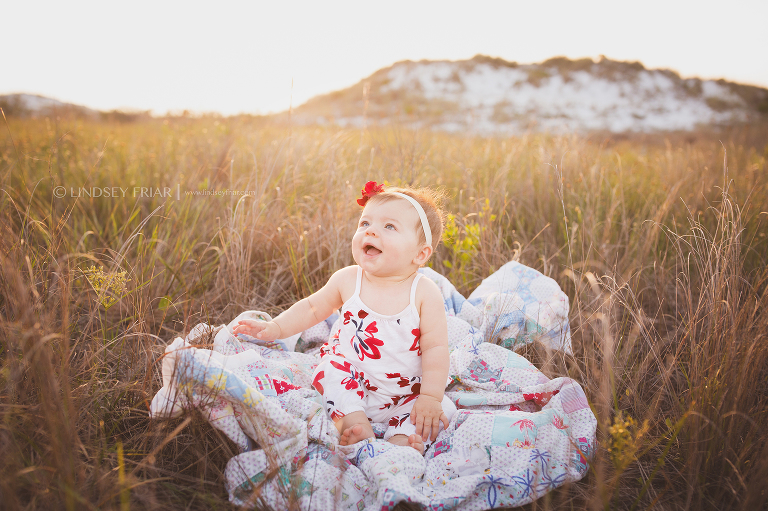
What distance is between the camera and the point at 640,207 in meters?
3.31

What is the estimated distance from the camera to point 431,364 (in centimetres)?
157

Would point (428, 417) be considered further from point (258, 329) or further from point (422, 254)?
point (258, 329)

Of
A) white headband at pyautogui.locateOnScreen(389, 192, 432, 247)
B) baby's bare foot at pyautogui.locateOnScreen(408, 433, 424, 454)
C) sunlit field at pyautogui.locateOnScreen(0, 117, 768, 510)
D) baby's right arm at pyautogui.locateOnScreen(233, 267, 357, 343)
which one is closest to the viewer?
sunlit field at pyautogui.locateOnScreen(0, 117, 768, 510)

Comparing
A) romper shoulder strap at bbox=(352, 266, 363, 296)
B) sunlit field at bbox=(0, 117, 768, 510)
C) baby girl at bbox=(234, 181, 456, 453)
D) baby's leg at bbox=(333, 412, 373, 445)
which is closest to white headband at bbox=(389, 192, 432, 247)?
baby girl at bbox=(234, 181, 456, 453)

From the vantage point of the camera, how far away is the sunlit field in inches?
44.8

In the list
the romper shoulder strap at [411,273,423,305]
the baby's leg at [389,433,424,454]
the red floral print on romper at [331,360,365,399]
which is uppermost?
the romper shoulder strap at [411,273,423,305]

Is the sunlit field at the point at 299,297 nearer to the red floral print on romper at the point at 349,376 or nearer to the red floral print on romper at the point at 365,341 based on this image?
the red floral print on romper at the point at 349,376

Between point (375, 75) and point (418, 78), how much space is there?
430 centimetres

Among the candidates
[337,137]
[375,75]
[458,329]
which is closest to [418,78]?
[375,75]

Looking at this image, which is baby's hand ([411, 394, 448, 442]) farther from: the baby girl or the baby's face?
the baby's face

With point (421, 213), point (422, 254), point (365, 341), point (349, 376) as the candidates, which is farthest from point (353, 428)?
point (421, 213)

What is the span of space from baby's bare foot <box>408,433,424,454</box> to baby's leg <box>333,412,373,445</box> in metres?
0.15

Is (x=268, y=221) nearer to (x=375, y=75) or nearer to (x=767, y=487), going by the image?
A: (x=767, y=487)

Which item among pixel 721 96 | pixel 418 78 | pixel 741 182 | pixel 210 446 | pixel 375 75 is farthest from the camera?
pixel 375 75
